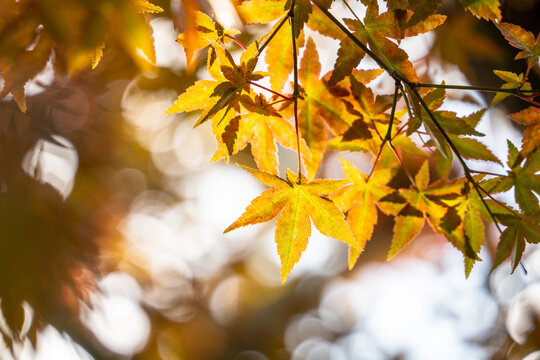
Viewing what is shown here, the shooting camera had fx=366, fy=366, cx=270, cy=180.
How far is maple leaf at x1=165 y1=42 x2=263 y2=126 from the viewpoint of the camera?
2.12 ft

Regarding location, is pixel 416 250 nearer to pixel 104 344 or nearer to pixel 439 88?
pixel 104 344

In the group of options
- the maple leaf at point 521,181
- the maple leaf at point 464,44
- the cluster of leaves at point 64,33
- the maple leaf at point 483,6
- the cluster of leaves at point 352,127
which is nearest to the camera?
the cluster of leaves at point 64,33

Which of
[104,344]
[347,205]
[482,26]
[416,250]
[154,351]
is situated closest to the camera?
[347,205]

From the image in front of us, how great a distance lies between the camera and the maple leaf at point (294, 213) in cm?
71

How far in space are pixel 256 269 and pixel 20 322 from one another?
123 inches

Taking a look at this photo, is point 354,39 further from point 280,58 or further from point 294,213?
point 294,213

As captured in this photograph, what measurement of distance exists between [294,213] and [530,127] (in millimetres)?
526

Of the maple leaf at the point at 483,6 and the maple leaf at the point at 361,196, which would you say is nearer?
the maple leaf at the point at 483,6

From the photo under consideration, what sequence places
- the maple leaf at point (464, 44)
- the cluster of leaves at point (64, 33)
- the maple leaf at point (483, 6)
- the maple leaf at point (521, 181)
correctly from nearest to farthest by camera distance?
the cluster of leaves at point (64, 33)
the maple leaf at point (483, 6)
the maple leaf at point (521, 181)
the maple leaf at point (464, 44)

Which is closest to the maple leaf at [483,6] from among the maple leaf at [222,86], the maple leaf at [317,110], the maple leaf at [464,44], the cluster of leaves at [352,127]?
the cluster of leaves at [352,127]

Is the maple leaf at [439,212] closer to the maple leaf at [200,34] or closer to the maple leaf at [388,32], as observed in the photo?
the maple leaf at [388,32]

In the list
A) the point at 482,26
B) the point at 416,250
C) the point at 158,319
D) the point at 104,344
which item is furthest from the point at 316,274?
the point at 482,26

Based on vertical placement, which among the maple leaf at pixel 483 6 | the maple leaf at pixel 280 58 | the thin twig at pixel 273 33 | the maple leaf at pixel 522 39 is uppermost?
the maple leaf at pixel 483 6

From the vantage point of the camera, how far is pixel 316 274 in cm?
436
